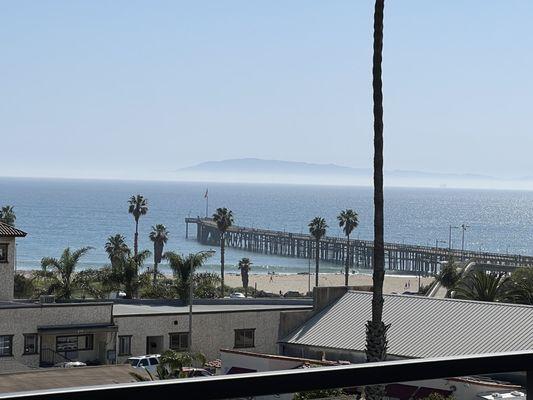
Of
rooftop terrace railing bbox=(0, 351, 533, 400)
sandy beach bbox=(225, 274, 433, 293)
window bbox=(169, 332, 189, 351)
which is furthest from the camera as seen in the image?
sandy beach bbox=(225, 274, 433, 293)

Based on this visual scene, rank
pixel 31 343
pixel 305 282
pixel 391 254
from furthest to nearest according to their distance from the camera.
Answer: pixel 391 254
pixel 305 282
pixel 31 343

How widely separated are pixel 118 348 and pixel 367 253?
130158 mm

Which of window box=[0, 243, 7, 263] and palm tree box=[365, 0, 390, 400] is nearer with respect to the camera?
palm tree box=[365, 0, 390, 400]

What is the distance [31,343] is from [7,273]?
720 cm

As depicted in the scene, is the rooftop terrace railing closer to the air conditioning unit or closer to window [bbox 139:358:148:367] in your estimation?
window [bbox 139:358:148:367]

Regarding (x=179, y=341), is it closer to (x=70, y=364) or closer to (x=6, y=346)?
(x=70, y=364)

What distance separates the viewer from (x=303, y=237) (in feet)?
613

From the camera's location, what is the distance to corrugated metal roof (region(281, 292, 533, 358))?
3838cm

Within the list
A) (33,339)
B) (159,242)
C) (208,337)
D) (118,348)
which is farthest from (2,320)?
(159,242)

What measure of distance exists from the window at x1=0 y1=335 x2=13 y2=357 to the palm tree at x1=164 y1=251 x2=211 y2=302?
14.4 meters

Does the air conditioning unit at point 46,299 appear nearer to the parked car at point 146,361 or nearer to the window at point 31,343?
the window at point 31,343

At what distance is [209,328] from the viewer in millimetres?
48688

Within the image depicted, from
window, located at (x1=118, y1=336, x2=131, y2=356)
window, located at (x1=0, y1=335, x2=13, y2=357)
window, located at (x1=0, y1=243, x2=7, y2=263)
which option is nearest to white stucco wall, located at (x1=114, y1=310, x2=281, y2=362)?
window, located at (x1=118, y1=336, x2=131, y2=356)

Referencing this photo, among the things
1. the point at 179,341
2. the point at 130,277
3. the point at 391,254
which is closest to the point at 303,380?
the point at 179,341
